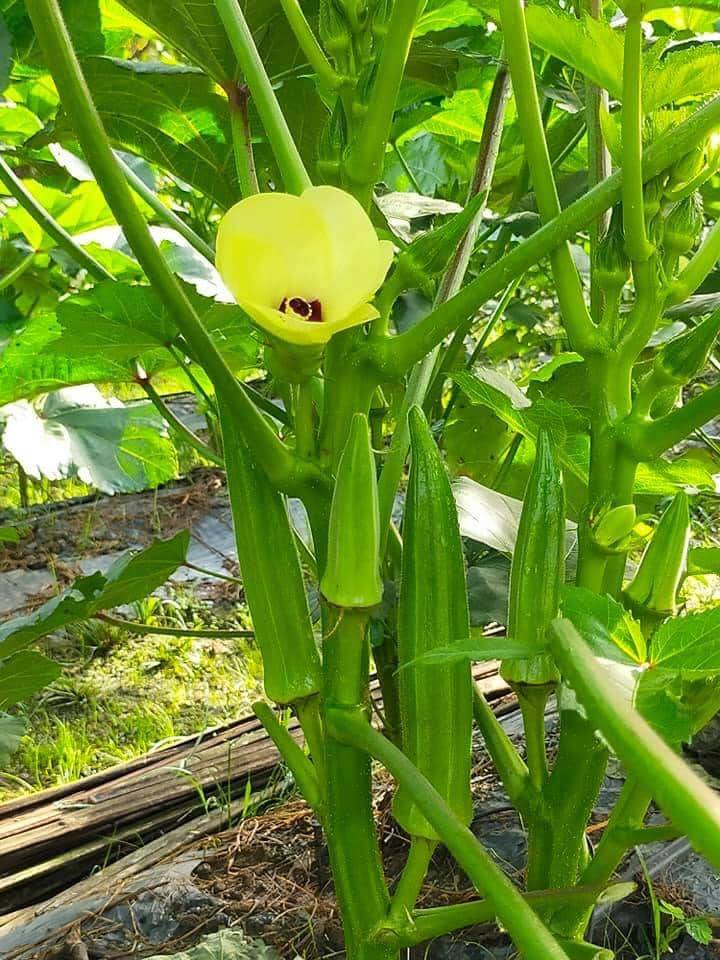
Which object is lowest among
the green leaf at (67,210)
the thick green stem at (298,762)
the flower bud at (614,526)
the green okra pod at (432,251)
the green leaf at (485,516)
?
the thick green stem at (298,762)

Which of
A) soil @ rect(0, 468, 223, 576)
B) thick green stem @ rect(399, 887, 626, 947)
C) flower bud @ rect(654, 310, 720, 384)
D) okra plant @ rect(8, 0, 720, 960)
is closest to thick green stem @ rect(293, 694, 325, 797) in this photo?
okra plant @ rect(8, 0, 720, 960)

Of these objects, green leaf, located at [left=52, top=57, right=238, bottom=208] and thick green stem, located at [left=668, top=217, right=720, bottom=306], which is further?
green leaf, located at [left=52, top=57, right=238, bottom=208]

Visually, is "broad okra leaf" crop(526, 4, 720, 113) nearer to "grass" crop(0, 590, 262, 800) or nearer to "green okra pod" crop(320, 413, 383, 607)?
"green okra pod" crop(320, 413, 383, 607)

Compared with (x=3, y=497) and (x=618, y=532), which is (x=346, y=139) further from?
(x=3, y=497)

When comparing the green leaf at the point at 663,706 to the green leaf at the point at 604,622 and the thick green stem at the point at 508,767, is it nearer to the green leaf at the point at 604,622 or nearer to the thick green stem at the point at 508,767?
the green leaf at the point at 604,622

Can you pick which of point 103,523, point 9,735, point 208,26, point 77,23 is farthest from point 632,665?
point 103,523

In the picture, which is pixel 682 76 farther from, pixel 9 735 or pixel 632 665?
pixel 9 735

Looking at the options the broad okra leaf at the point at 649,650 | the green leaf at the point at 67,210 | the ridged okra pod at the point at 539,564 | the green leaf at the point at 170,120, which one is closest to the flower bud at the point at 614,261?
the ridged okra pod at the point at 539,564
